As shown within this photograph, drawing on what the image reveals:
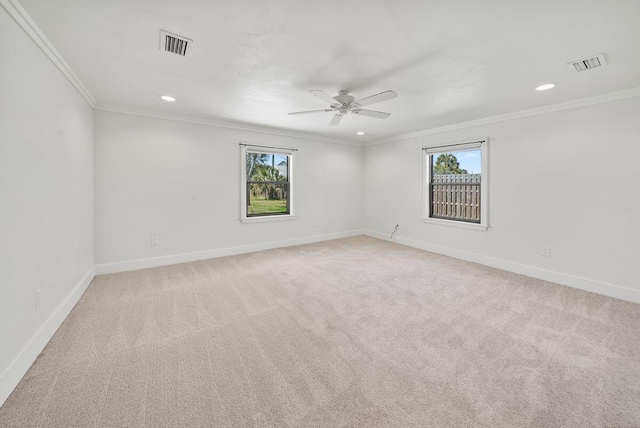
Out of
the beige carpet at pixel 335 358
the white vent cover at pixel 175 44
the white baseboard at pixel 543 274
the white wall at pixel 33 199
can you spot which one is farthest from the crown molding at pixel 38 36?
the white baseboard at pixel 543 274

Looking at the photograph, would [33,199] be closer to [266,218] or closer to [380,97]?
[380,97]

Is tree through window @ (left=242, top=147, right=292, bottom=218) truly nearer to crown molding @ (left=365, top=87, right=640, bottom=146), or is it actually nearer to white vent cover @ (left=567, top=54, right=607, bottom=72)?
crown molding @ (left=365, top=87, right=640, bottom=146)

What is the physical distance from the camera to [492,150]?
13.8ft

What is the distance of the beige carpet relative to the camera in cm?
148

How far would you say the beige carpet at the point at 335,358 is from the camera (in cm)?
148

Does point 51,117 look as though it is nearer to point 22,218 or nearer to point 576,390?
point 22,218

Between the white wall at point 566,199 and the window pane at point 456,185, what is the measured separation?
1.11ft

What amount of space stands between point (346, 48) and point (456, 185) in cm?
374

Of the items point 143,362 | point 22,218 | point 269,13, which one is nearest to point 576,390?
point 143,362

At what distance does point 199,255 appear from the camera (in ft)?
14.7

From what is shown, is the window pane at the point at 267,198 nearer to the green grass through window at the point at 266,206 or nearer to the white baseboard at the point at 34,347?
the green grass through window at the point at 266,206

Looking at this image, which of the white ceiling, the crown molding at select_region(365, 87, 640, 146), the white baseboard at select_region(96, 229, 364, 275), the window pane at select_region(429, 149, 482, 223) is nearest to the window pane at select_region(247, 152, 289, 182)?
the white baseboard at select_region(96, 229, 364, 275)

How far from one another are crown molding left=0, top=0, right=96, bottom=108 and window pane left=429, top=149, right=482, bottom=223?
5.43 meters

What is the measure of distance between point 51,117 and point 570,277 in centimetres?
600
